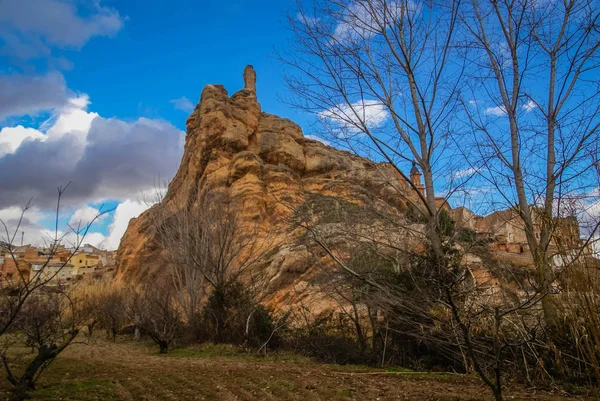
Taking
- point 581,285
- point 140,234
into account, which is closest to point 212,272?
point 581,285

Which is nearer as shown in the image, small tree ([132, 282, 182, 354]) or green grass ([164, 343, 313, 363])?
green grass ([164, 343, 313, 363])

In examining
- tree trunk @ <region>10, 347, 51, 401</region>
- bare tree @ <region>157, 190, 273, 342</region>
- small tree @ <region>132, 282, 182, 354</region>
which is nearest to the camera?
tree trunk @ <region>10, 347, 51, 401</region>

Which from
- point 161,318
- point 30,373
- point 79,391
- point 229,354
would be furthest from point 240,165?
point 30,373

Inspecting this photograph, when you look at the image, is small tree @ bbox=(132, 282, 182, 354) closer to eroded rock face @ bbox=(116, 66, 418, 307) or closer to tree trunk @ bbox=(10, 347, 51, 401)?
eroded rock face @ bbox=(116, 66, 418, 307)

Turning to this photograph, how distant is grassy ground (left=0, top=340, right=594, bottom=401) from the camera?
18.7 feet

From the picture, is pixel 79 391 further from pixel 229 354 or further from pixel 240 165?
pixel 240 165

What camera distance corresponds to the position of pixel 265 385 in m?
6.54

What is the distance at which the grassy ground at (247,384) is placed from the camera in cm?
571

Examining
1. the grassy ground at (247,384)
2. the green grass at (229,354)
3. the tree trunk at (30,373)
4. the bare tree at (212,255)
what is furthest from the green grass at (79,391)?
the bare tree at (212,255)

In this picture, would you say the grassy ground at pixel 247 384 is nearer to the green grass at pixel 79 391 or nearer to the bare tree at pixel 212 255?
the green grass at pixel 79 391

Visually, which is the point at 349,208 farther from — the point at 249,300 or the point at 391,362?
the point at 249,300

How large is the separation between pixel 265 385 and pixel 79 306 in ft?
66.7

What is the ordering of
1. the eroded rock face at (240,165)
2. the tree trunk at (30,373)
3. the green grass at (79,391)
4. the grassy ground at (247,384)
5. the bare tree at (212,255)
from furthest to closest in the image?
the eroded rock face at (240,165)
the bare tree at (212,255)
the grassy ground at (247,384)
the green grass at (79,391)
the tree trunk at (30,373)

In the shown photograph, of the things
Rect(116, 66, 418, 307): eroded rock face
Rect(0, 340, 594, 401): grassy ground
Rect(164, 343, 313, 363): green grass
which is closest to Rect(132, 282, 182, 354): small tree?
Rect(164, 343, 313, 363): green grass
